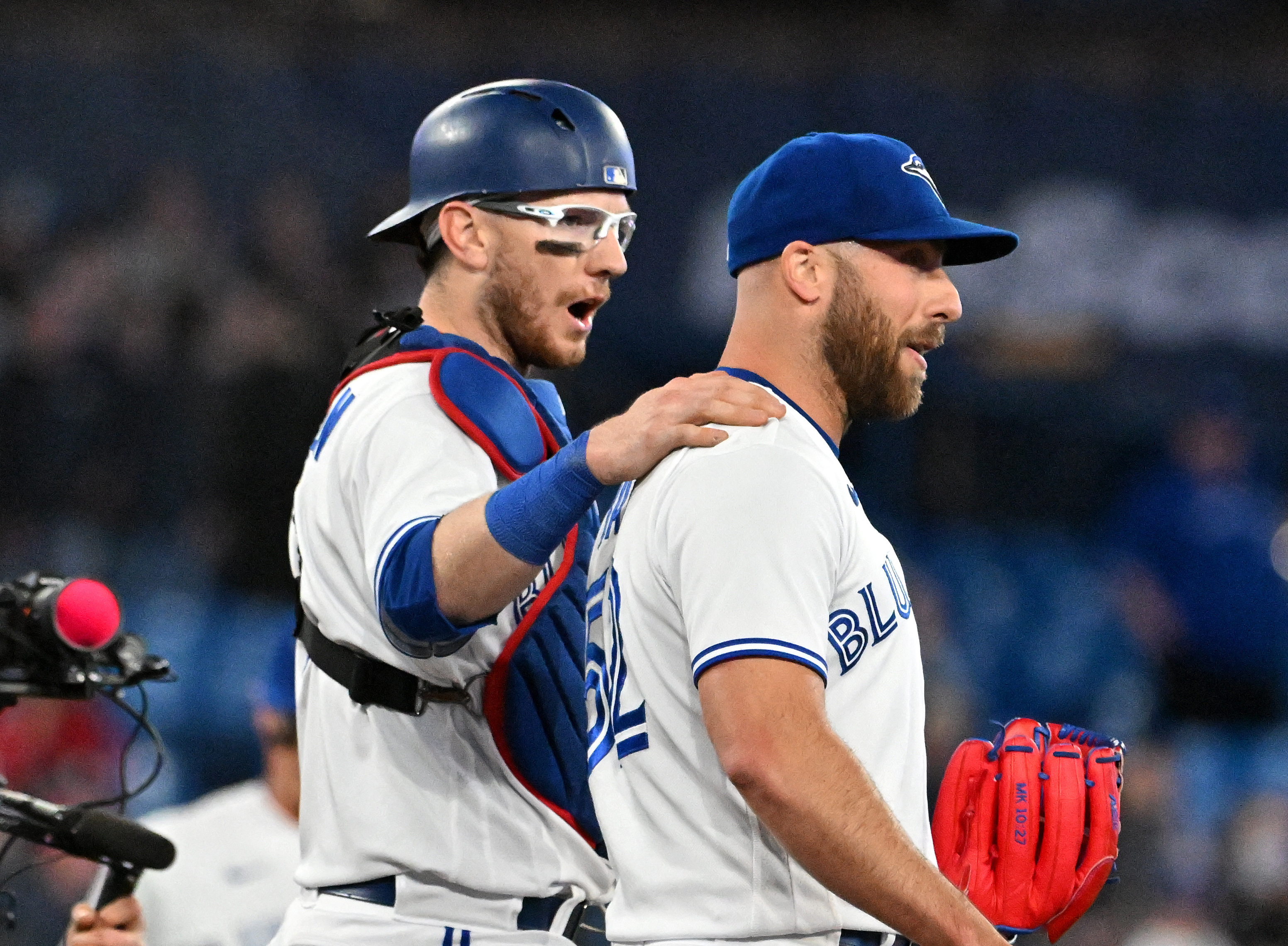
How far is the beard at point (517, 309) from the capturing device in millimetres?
3256

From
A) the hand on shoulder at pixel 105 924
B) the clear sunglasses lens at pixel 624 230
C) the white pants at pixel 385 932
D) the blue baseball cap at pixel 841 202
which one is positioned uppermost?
the blue baseball cap at pixel 841 202

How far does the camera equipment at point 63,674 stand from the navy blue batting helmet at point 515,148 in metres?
1.01

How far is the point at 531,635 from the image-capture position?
119 inches

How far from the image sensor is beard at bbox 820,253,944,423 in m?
2.61

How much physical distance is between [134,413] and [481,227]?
21.0ft

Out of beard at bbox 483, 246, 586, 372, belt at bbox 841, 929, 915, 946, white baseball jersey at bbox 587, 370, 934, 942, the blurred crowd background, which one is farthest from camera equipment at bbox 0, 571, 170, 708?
the blurred crowd background

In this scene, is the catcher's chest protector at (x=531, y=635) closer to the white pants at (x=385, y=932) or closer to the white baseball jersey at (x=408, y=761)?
the white baseball jersey at (x=408, y=761)

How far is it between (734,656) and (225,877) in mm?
3254

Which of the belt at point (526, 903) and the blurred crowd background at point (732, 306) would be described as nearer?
the belt at point (526, 903)

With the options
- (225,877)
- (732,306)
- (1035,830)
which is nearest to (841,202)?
(1035,830)

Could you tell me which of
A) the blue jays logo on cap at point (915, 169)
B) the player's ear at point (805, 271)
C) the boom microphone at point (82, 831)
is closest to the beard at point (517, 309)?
the player's ear at point (805, 271)

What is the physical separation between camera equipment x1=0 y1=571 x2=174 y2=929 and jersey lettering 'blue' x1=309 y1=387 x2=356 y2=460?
1.92ft

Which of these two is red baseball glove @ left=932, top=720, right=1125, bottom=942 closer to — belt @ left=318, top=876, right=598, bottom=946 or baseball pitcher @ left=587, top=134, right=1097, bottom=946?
baseball pitcher @ left=587, top=134, right=1097, bottom=946

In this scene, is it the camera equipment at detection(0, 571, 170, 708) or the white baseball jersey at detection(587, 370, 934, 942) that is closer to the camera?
the white baseball jersey at detection(587, 370, 934, 942)
